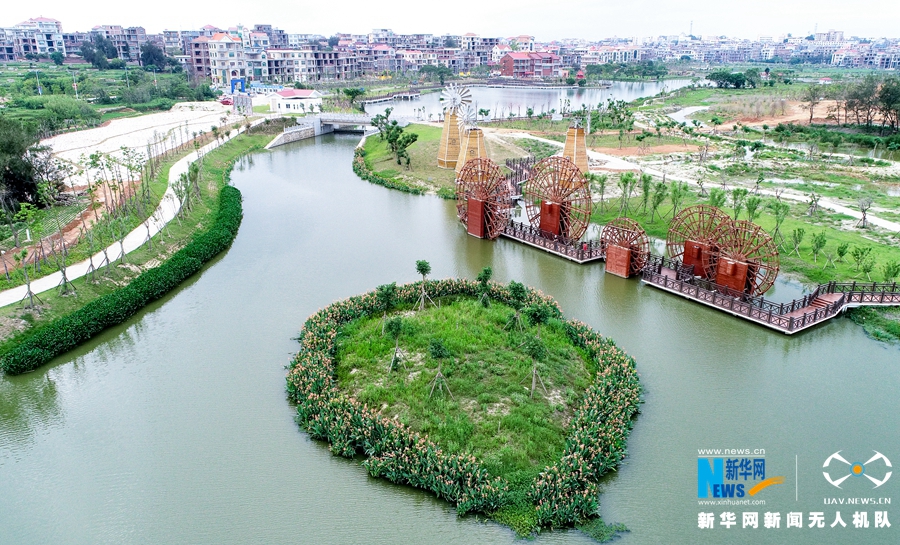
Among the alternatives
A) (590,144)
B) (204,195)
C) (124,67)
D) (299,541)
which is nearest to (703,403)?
(299,541)

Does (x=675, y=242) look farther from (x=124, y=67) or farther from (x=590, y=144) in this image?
(x=124, y=67)

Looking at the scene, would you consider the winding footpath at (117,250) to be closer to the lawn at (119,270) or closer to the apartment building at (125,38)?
the lawn at (119,270)

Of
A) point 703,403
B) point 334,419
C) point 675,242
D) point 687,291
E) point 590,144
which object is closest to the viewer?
point 334,419

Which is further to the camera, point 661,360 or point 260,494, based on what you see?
point 661,360

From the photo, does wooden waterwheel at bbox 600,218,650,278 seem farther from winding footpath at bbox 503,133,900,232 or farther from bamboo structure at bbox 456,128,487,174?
bamboo structure at bbox 456,128,487,174

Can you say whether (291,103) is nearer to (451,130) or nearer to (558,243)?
(451,130)
